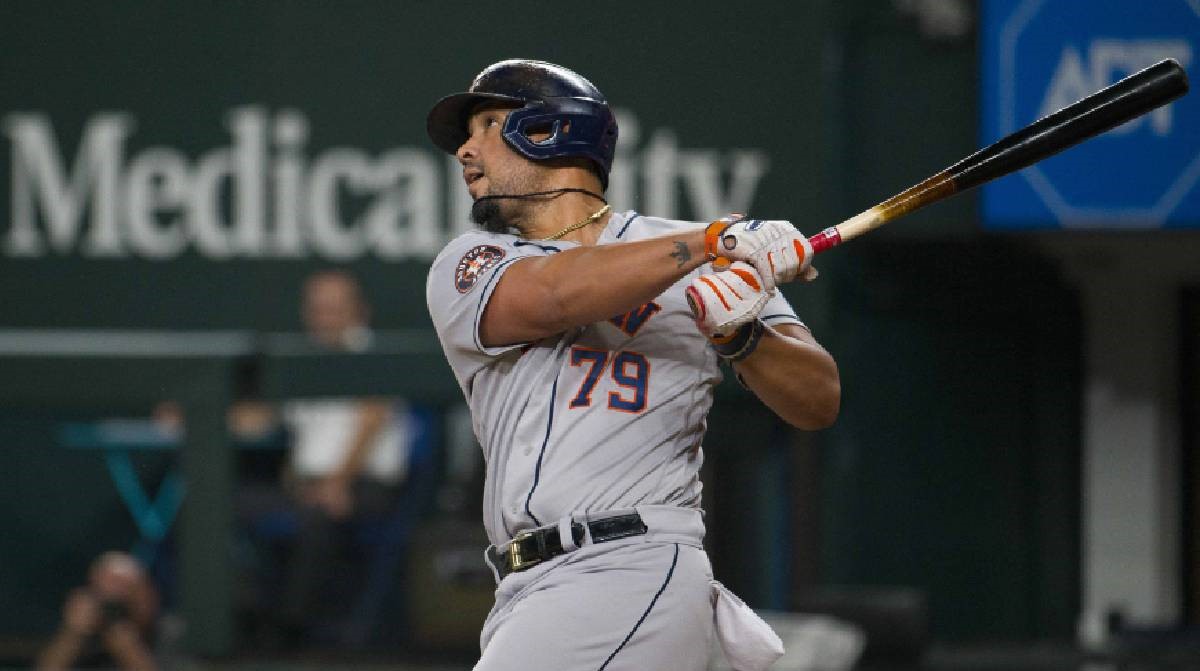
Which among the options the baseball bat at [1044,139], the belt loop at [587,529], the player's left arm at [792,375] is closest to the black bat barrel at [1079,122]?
the baseball bat at [1044,139]

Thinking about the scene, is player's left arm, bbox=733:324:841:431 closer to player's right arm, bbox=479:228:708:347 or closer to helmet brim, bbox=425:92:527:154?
player's right arm, bbox=479:228:708:347

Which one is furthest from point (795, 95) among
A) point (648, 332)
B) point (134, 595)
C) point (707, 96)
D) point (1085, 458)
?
point (648, 332)

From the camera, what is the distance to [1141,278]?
7770 millimetres

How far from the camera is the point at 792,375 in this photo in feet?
8.50

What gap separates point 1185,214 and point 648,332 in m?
4.55

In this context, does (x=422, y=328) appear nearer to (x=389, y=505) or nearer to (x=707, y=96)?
(x=389, y=505)

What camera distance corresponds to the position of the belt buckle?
2555 millimetres

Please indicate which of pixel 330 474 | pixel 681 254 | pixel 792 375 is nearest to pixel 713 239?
pixel 681 254

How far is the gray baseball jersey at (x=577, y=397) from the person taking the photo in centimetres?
255

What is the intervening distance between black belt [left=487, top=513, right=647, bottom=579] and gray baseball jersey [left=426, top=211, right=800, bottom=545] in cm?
2

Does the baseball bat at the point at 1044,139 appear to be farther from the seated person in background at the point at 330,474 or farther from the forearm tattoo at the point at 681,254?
the seated person in background at the point at 330,474

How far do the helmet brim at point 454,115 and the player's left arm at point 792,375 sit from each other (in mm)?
523

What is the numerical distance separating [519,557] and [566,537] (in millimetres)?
95

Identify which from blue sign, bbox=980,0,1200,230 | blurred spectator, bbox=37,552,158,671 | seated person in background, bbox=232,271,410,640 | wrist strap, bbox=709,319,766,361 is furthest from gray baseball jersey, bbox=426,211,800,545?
blue sign, bbox=980,0,1200,230
